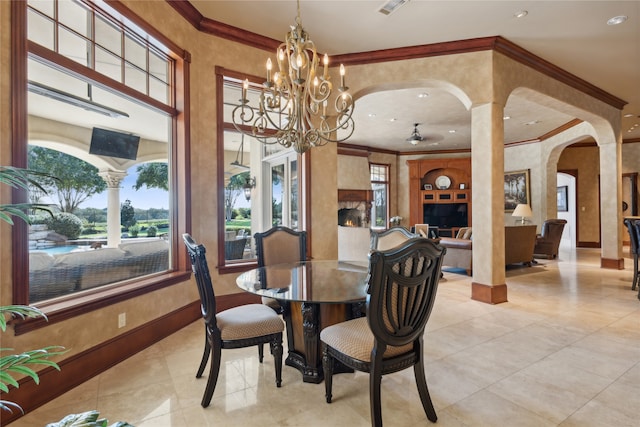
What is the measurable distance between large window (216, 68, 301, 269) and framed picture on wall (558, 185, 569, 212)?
1029 cm

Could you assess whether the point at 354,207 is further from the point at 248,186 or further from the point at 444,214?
the point at 248,186

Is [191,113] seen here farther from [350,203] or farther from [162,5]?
[350,203]

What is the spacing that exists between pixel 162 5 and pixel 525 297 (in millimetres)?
5363

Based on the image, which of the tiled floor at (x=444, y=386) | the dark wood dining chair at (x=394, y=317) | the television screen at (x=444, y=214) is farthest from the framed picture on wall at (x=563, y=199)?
the dark wood dining chair at (x=394, y=317)

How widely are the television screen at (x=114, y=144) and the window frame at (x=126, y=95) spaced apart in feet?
1.18

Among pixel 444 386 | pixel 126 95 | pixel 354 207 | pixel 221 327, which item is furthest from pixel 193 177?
pixel 354 207

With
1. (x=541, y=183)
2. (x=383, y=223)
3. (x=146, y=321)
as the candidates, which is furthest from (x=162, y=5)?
(x=541, y=183)

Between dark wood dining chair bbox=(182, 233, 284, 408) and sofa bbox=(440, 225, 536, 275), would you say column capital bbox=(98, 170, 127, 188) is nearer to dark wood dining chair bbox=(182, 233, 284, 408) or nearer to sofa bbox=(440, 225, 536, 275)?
dark wood dining chair bbox=(182, 233, 284, 408)

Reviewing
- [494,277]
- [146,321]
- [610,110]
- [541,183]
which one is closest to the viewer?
[146,321]

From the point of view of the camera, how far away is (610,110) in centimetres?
624

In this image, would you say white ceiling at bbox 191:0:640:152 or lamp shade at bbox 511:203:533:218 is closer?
white ceiling at bbox 191:0:640:152

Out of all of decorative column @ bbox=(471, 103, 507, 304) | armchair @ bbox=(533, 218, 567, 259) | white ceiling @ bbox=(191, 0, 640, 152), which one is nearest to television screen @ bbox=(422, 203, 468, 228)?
armchair @ bbox=(533, 218, 567, 259)

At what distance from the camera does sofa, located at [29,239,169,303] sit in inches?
87.5

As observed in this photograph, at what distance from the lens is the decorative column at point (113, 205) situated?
9.23ft
